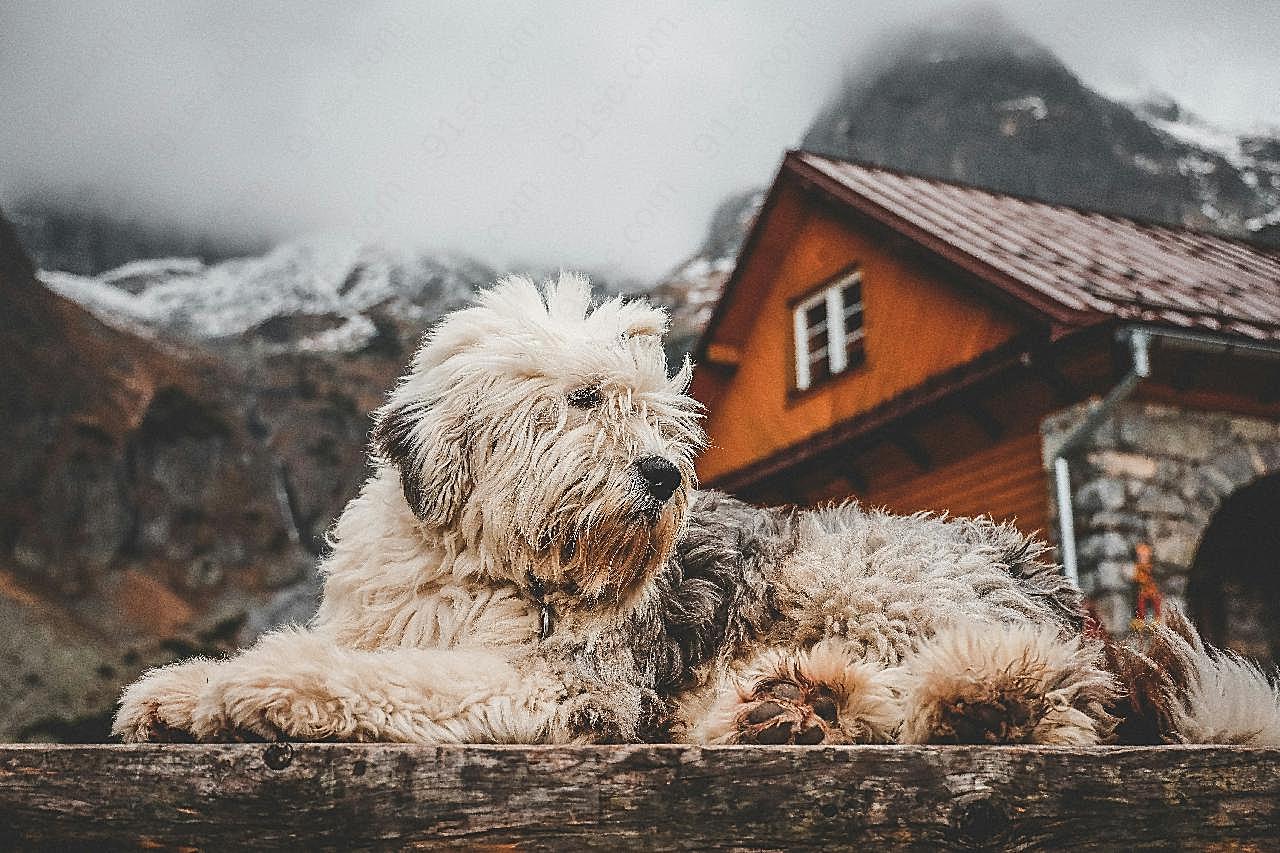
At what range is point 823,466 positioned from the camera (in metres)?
13.3

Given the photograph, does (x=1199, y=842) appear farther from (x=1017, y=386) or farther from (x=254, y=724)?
(x=1017, y=386)

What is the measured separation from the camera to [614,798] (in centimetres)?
157

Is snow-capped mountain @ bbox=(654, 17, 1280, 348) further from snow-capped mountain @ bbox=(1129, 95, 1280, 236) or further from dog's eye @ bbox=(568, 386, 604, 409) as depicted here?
dog's eye @ bbox=(568, 386, 604, 409)

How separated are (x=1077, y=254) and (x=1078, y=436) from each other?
3454mm

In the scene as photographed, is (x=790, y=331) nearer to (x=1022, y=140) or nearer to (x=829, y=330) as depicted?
(x=829, y=330)

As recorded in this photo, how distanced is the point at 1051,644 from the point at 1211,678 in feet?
1.11

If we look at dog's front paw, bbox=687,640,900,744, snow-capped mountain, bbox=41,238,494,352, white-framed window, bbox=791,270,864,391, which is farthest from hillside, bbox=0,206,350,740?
dog's front paw, bbox=687,640,900,744

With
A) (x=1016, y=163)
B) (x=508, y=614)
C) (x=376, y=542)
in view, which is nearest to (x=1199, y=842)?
(x=508, y=614)

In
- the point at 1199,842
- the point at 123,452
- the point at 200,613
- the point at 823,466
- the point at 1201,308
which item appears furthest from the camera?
the point at 123,452

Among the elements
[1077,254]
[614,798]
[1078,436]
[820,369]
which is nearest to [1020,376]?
[1078,436]

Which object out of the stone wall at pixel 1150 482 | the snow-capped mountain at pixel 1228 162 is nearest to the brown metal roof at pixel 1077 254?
the stone wall at pixel 1150 482

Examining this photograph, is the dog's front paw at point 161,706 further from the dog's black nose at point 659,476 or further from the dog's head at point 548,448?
the dog's black nose at point 659,476

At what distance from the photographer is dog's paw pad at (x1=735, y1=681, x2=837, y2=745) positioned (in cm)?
199

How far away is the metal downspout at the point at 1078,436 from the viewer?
902 centimetres
